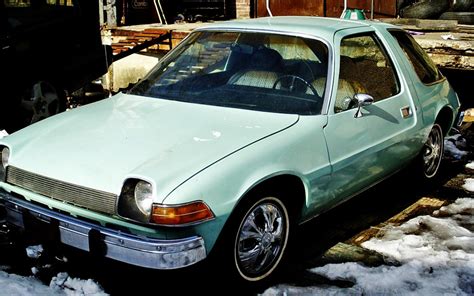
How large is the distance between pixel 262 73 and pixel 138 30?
309 inches

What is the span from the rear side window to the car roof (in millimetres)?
388

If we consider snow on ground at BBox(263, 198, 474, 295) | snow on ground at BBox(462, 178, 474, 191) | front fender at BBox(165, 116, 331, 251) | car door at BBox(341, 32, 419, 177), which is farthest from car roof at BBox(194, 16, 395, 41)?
snow on ground at BBox(462, 178, 474, 191)

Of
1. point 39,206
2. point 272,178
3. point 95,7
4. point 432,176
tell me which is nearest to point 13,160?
point 39,206

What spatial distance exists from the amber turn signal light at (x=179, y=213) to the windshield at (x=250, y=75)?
3.58ft

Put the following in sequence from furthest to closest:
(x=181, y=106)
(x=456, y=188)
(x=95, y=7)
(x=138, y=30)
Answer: (x=138, y=30) → (x=95, y=7) → (x=456, y=188) → (x=181, y=106)

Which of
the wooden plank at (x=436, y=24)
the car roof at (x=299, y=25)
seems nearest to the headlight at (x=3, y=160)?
the car roof at (x=299, y=25)

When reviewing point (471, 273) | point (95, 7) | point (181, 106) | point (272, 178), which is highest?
point (95, 7)

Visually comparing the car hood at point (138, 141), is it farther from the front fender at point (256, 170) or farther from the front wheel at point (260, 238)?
the front wheel at point (260, 238)

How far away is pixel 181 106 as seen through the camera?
3.98 meters

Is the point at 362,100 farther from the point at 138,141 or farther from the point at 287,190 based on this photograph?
the point at 138,141

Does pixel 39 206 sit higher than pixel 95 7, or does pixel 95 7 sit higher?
pixel 95 7

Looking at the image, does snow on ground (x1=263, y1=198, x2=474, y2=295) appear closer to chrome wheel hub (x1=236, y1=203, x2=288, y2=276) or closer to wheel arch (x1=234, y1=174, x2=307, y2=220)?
chrome wheel hub (x1=236, y1=203, x2=288, y2=276)

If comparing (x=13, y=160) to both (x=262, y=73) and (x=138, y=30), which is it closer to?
(x=262, y=73)

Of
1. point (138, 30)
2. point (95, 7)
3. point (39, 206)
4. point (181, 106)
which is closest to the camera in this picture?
point (39, 206)
